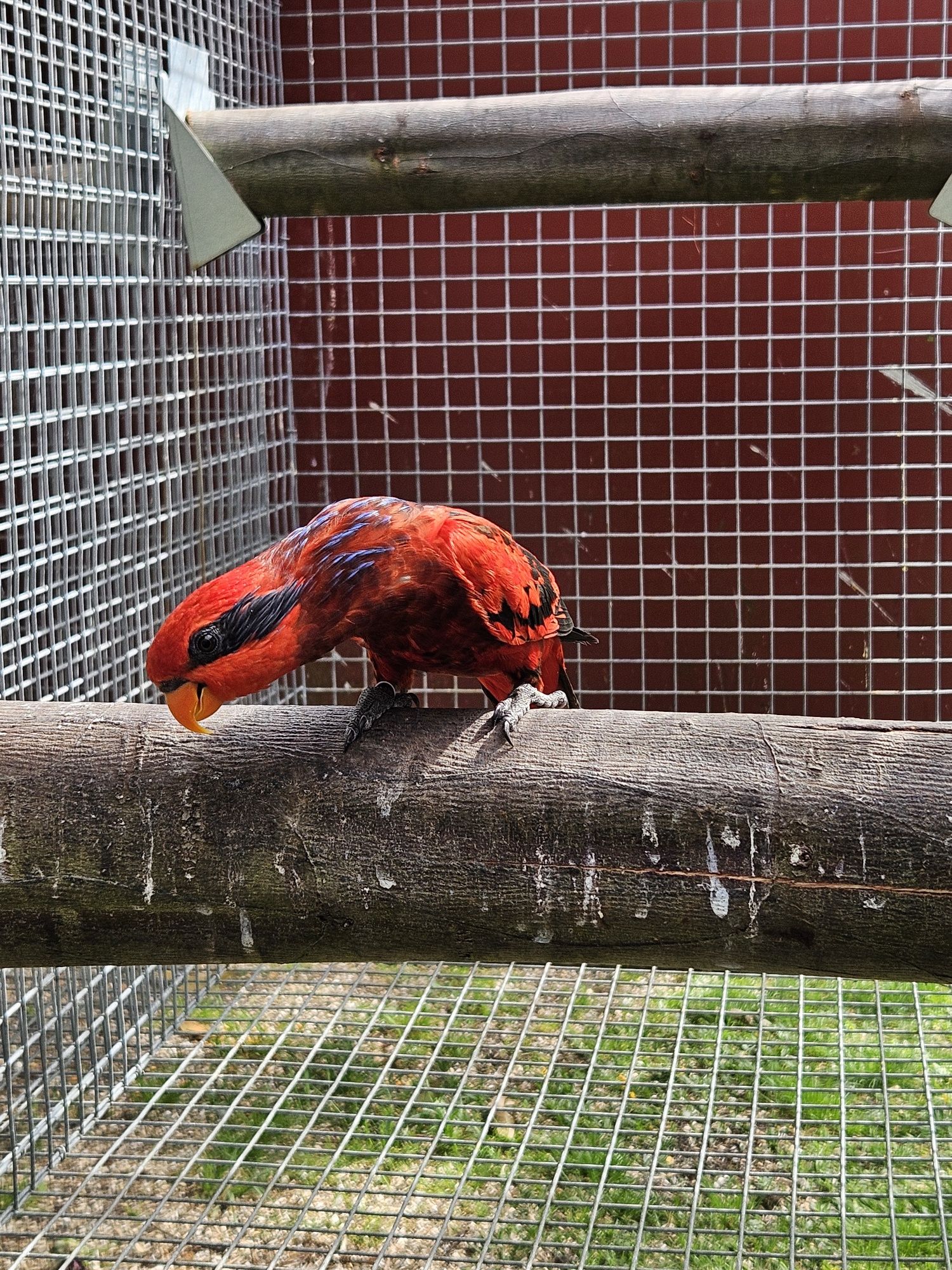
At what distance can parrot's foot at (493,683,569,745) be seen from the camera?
1.35m

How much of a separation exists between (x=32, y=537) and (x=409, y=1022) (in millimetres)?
1170

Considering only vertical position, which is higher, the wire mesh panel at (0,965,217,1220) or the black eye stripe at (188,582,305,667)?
the black eye stripe at (188,582,305,667)

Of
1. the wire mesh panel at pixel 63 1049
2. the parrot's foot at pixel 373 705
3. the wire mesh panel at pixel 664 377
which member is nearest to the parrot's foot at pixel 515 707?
the parrot's foot at pixel 373 705

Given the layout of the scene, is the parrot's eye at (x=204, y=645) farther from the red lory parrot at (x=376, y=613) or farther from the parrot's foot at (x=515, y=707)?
the parrot's foot at (x=515, y=707)

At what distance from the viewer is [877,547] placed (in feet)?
10.6

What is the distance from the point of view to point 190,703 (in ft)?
4.42

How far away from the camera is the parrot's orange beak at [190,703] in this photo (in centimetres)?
135

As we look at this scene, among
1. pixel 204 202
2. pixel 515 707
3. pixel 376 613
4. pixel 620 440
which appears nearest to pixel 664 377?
pixel 620 440

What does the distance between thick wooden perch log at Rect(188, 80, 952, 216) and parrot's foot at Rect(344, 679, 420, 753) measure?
29.5 inches

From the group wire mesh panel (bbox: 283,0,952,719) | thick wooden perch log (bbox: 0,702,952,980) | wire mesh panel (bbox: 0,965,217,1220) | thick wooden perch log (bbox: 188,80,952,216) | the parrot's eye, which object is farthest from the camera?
wire mesh panel (bbox: 283,0,952,719)

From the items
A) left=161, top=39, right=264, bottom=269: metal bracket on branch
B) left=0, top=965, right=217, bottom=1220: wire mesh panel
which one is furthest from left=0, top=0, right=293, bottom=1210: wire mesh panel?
left=161, top=39, right=264, bottom=269: metal bracket on branch

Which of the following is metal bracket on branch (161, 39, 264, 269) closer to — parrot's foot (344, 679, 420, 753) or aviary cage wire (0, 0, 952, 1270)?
aviary cage wire (0, 0, 952, 1270)

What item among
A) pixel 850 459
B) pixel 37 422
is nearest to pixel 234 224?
pixel 37 422

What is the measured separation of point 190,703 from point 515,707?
0.37m
